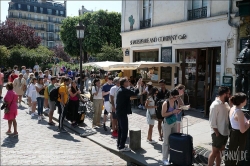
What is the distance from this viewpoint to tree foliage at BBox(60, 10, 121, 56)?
3634cm

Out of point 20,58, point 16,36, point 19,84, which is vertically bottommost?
point 19,84

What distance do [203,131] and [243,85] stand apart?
11.9 feet

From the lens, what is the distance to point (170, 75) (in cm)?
1372

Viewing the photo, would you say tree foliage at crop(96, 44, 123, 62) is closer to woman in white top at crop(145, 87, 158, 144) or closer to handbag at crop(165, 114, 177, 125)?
woman in white top at crop(145, 87, 158, 144)

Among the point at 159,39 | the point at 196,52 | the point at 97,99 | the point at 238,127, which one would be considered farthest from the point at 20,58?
the point at 238,127

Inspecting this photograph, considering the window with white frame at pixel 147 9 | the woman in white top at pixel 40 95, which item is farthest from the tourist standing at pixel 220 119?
the window with white frame at pixel 147 9

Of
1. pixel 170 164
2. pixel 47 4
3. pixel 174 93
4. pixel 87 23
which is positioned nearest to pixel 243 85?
A: pixel 174 93

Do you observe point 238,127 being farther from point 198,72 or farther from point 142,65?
point 142,65

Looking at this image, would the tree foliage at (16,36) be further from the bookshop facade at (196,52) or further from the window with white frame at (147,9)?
the bookshop facade at (196,52)

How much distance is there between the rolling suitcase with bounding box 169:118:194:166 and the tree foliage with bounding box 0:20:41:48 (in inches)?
1482

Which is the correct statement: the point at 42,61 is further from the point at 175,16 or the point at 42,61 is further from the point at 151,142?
the point at 151,142

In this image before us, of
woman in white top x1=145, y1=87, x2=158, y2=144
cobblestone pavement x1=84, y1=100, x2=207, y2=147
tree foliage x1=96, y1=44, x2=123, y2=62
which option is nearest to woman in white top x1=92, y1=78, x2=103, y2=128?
cobblestone pavement x1=84, y1=100, x2=207, y2=147

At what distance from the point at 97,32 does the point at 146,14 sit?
21.4m

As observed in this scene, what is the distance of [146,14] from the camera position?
15.5m
